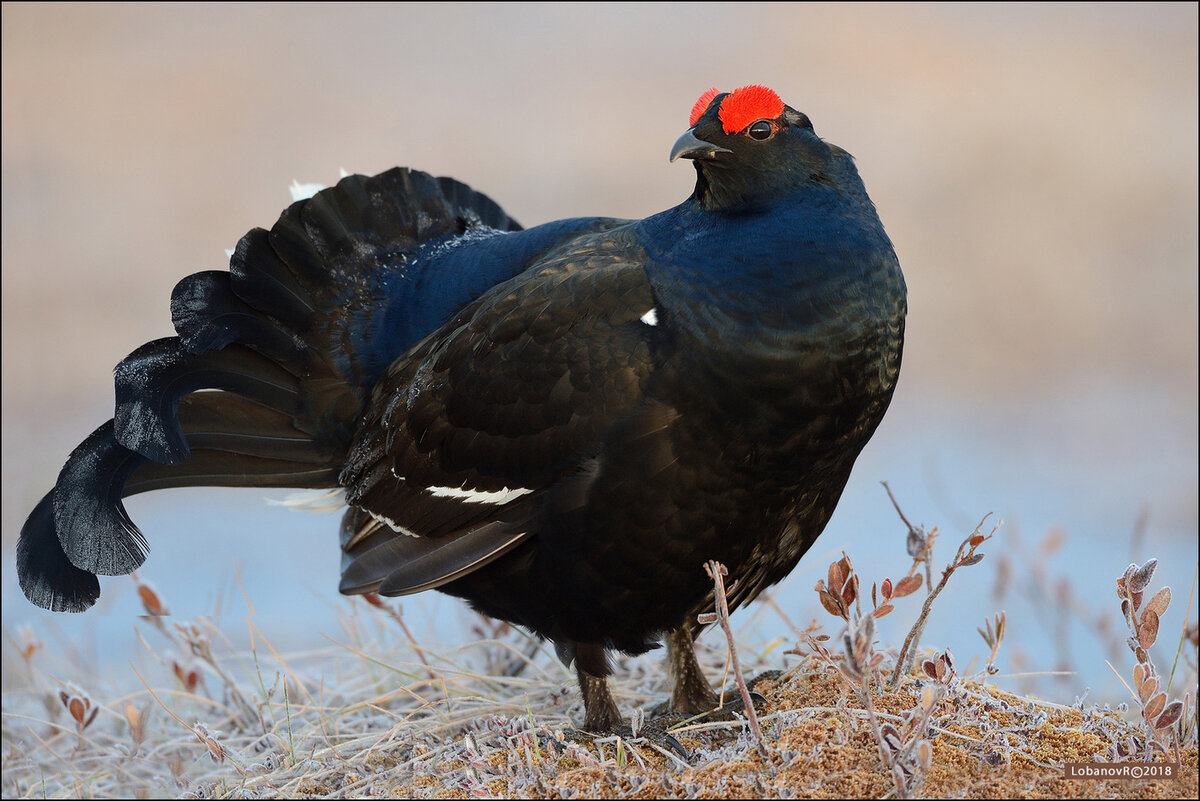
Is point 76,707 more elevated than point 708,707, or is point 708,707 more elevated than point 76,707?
point 76,707

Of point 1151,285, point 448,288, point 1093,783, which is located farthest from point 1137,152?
point 1093,783

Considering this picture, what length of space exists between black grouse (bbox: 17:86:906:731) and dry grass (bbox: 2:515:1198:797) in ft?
1.12

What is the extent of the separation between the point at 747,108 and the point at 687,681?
1667mm

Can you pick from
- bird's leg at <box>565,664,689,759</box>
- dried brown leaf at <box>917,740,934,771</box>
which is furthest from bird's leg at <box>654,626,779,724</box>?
dried brown leaf at <box>917,740,934,771</box>

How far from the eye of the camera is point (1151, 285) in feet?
27.5

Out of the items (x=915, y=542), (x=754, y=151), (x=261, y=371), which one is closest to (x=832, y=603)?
(x=915, y=542)

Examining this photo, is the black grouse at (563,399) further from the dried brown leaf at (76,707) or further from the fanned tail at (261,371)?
the dried brown leaf at (76,707)

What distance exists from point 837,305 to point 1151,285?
A: 659 centimetres

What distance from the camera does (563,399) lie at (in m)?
2.99

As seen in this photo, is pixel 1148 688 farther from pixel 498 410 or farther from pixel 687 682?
pixel 498 410

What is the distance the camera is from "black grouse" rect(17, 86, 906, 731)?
282 cm

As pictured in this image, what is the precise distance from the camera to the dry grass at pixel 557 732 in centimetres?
247

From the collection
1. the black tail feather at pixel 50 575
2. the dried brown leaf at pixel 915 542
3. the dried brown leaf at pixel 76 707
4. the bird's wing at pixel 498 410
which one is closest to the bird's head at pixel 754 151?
the bird's wing at pixel 498 410

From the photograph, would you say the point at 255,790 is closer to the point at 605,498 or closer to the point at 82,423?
the point at 605,498
